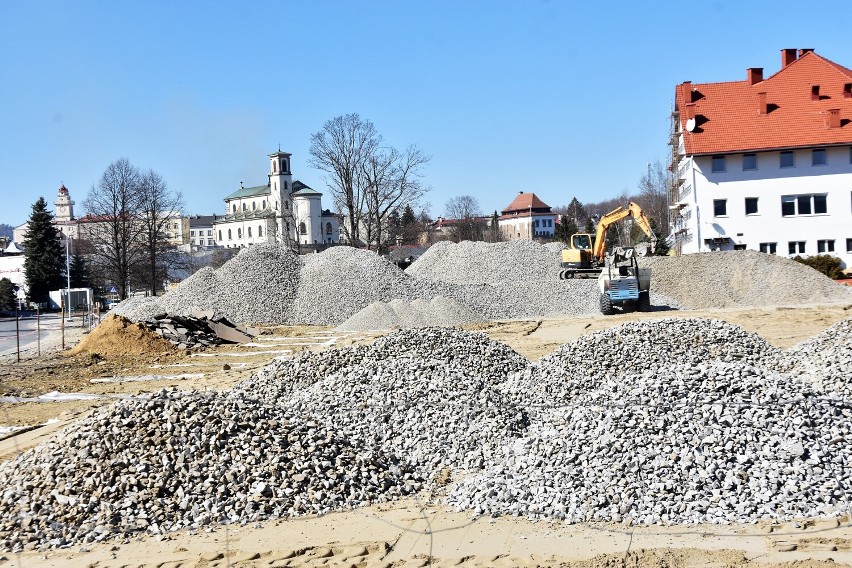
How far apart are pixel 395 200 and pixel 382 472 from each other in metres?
59.4

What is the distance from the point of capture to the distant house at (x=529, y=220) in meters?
137

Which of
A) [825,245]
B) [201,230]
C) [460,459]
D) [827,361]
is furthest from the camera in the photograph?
[201,230]

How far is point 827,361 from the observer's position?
47.2 feet

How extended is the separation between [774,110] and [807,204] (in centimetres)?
560

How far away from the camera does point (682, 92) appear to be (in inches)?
2023

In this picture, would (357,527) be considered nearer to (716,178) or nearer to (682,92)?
(716,178)

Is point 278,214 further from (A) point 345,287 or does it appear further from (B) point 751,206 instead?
(A) point 345,287

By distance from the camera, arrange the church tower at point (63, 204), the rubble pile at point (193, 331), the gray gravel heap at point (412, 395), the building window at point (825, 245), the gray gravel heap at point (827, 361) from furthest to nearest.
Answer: the church tower at point (63, 204) → the building window at point (825, 245) → the rubble pile at point (193, 331) → the gray gravel heap at point (827, 361) → the gray gravel heap at point (412, 395)

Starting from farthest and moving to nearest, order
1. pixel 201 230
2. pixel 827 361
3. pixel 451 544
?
pixel 201 230, pixel 827 361, pixel 451 544

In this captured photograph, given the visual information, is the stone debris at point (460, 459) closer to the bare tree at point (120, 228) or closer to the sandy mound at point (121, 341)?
the sandy mound at point (121, 341)

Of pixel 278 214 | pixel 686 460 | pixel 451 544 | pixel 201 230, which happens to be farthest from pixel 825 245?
pixel 201 230

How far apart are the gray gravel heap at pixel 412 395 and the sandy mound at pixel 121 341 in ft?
37.2

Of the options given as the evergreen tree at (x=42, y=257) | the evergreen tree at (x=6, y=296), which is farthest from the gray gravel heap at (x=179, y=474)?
the evergreen tree at (x=42, y=257)

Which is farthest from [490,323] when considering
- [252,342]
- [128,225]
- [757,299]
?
[128,225]
